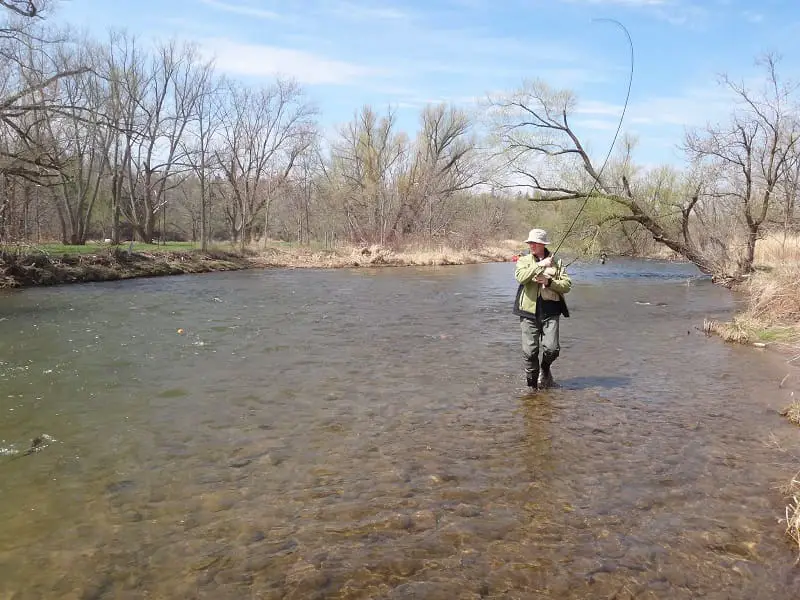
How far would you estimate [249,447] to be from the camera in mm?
5762

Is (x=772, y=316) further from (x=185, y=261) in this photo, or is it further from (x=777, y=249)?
(x=185, y=261)

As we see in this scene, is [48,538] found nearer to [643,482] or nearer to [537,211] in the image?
[643,482]

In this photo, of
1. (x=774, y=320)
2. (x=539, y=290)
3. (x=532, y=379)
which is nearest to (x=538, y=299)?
(x=539, y=290)

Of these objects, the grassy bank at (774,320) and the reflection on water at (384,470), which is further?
the grassy bank at (774,320)

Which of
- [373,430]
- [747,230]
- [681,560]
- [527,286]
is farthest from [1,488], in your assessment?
[747,230]

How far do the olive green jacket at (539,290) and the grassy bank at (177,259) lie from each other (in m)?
18.7

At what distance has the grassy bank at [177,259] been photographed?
813 inches

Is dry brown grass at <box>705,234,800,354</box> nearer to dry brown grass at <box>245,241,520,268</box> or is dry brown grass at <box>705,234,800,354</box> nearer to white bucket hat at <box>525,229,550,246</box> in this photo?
white bucket hat at <box>525,229,550,246</box>

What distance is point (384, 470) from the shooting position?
527 centimetres

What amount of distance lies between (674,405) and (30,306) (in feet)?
51.4

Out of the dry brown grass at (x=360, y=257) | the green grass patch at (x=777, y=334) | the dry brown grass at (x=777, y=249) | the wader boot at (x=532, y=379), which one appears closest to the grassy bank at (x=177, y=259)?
the dry brown grass at (x=360, y=257)

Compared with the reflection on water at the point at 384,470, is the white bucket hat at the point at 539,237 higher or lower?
higher

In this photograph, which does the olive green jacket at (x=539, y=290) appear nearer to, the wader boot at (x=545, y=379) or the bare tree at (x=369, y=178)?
the wader boot at (x=545, y=379)

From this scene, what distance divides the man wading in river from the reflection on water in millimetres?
671
